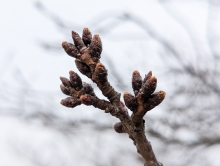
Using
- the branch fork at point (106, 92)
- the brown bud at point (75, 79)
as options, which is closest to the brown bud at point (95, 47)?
the branch fork at point (106, 92)

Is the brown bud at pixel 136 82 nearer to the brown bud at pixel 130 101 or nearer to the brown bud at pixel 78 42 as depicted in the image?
the brown bud at pixel 130 101

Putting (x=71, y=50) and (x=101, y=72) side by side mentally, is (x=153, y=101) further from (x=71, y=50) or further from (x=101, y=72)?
(x=71, y=50)

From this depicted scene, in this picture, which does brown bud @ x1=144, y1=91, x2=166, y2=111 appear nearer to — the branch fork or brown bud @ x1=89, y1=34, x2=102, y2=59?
the branch fork

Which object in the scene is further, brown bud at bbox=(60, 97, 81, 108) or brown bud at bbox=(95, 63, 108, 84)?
brown bud at bbox=(60, 97, 81, 108)

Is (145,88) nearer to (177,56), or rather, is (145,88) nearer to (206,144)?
(206,144)

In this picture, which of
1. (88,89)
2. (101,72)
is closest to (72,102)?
(88,89)

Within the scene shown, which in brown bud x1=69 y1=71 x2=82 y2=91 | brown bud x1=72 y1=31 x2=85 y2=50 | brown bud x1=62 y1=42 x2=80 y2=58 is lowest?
brown bud x1=69 y1=71 x2=82 y2=91

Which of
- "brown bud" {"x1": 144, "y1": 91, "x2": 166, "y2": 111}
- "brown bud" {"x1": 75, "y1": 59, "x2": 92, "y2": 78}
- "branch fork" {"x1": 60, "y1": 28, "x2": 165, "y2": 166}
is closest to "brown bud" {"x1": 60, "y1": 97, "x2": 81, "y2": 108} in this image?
"branch fork" {"x1": 60, "y1": 28, "x2": 165, "y2": 166}
